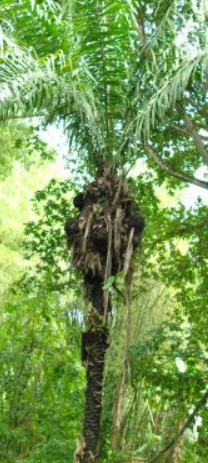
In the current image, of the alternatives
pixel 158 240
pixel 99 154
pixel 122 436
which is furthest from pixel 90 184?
pixel 122 436

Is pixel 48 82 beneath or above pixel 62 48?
beneath

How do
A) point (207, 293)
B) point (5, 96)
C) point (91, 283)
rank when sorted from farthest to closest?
point (207, 293)
point (91, 283)
point (5, 96)

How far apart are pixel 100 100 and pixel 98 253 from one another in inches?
57.2

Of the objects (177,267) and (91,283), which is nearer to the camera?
(91,283)

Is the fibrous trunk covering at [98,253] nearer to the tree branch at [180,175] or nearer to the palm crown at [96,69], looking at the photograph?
the palm crown at [96,69]

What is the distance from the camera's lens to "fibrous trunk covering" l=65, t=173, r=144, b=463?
5477 millimetres

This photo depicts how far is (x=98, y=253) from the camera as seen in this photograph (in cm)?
555

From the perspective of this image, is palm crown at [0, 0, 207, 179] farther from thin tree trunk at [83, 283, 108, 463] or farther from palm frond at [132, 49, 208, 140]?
thin tree trunk at [83, 283, 108, 463]

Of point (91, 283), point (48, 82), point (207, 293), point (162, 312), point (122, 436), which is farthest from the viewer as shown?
point (162, 312)

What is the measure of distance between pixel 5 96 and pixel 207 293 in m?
4.19

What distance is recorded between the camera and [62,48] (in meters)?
5.30

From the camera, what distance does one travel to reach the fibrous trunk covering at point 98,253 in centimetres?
548

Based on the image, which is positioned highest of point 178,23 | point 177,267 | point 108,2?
point 178,23

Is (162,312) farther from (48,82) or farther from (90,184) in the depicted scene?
(48,82)
